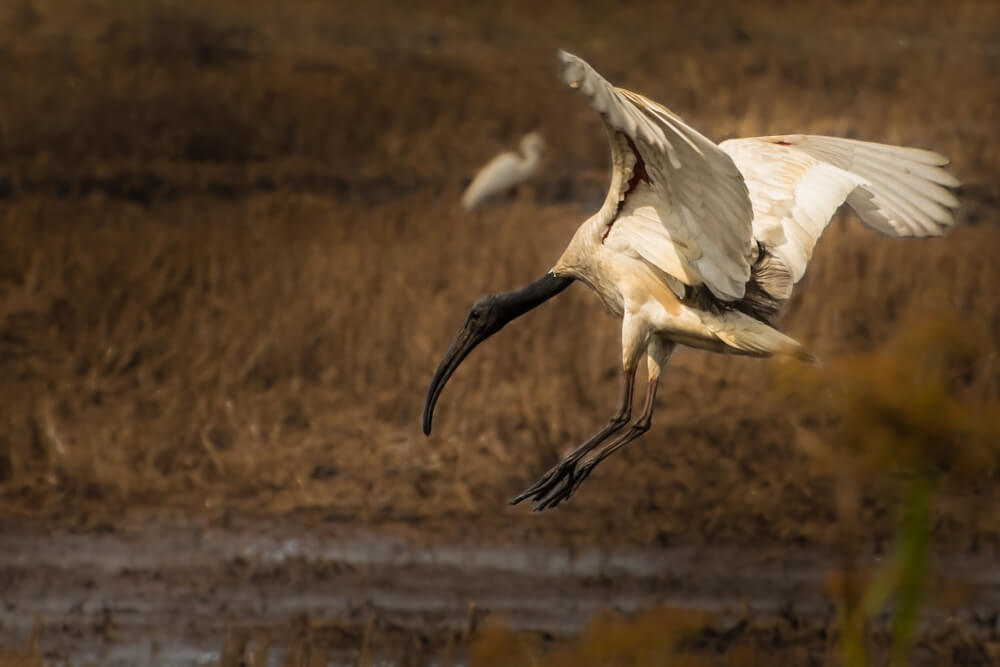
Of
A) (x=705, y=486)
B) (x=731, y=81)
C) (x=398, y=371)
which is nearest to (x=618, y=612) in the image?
(x=705, y=486)

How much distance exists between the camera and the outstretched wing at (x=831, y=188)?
735 centimetres

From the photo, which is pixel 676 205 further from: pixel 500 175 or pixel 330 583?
pixel 500 175

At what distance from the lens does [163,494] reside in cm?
1259

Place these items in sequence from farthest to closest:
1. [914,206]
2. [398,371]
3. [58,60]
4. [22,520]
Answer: [58,60]
[398,371]
[22,520]
[914,206]

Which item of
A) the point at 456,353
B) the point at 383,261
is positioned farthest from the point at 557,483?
the point at 383,261

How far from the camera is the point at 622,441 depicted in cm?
728

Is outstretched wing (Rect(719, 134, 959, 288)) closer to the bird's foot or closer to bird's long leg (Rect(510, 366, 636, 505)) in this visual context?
bird's long leg (Rect(510, 366, 636, 505))

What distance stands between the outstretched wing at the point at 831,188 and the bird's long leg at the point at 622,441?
55 centimetres

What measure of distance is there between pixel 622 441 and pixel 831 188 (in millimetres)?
1189

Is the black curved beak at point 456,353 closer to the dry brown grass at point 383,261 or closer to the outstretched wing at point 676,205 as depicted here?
the outstretched wing at point 676,205

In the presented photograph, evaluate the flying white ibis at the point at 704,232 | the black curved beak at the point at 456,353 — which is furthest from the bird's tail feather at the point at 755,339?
the black curved beak at the point at 456,353

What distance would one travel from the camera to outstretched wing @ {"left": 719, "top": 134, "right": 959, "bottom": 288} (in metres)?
7.35

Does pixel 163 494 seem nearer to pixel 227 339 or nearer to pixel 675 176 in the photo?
pixel 227 339

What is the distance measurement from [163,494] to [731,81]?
645cm
